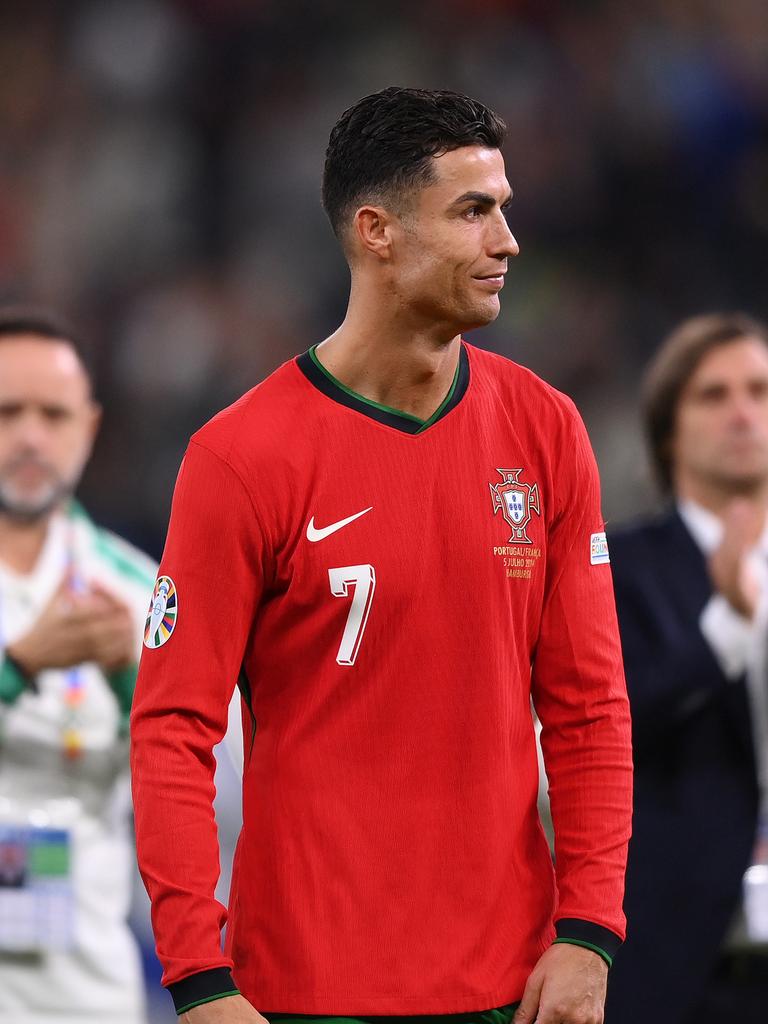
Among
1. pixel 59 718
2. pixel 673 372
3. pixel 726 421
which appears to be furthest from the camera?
pixel 673 372

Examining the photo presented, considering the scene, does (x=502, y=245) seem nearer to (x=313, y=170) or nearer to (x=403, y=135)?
(x=403, y=135)

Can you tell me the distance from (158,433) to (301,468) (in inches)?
241

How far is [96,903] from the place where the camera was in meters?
4.02

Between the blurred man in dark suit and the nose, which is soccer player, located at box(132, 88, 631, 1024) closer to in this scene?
the nose

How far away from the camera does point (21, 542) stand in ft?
13.8

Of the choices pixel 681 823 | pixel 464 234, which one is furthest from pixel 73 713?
Answer: pixel 464 234

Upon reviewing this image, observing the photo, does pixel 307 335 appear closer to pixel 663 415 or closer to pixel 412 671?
pixel 663 415

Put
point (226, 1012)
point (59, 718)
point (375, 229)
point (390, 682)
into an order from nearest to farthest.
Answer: point (226, 1012)
point (390, 682)
point (375, 229)
point (59, 718)

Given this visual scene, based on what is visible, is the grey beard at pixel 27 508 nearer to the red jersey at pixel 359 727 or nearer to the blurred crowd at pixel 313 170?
the red jersey at pixel 359 727

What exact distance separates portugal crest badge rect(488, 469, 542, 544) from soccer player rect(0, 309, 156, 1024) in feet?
4.98

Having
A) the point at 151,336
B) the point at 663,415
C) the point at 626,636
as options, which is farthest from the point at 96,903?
the point at 151,336

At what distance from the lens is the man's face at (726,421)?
13.8 feet

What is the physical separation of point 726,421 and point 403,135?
216 cm

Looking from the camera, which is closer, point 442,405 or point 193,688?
point 193,688
